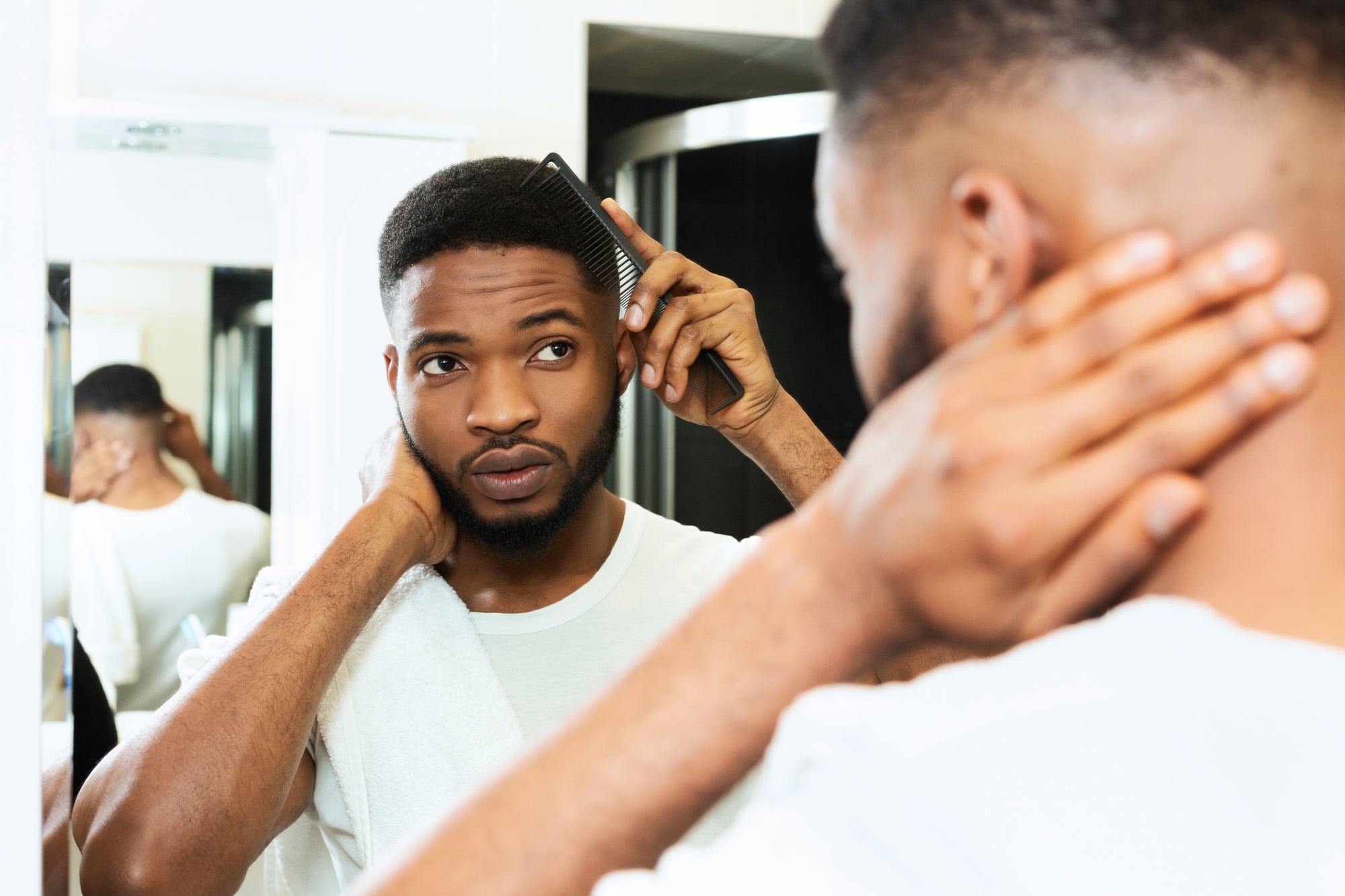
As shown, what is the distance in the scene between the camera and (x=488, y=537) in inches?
29.6

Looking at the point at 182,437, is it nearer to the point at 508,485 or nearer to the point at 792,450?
the point at 508,485

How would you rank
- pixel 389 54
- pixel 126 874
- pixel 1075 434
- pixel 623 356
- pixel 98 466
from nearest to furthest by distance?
1. pixel 1075 434
2. pixel 126 874
3. pixel 623 356
4. pixel 98 466
5. pixel 389 54

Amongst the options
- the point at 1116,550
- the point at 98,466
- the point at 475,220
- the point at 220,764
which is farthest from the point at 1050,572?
the point at 98,466

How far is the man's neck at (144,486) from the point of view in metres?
0.94

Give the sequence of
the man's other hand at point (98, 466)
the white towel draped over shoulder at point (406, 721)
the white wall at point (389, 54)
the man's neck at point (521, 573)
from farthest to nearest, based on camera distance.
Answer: the white wall at point (389, 54), the man's other hand at point (98, 466), the man's neck at point (521, 573), the white towel draped over shoulder at point (406, 721)

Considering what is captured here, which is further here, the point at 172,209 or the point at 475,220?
the point at 172,209

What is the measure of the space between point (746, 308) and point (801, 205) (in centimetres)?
52

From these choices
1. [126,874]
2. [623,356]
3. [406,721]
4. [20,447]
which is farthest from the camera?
[623,356]

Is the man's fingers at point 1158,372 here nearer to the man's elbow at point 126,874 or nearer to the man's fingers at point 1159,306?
the man's fingers at point 1159,306

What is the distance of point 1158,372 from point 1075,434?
0.02m

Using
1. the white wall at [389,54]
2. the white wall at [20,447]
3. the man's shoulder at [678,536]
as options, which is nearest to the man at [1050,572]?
the white wall at [20,447]

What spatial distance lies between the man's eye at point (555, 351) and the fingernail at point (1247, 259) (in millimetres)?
542

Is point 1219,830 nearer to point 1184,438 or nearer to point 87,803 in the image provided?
point 1184,438

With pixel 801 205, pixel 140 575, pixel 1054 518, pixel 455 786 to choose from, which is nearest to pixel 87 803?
pixel 455 786
